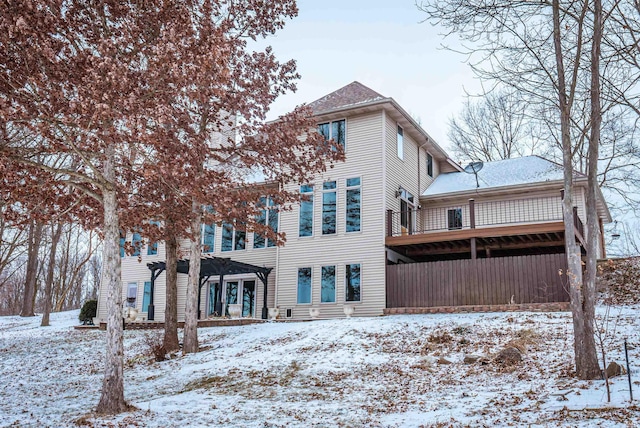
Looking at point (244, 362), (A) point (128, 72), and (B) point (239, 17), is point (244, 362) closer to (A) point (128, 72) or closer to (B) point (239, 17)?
(A) point (128, 72)

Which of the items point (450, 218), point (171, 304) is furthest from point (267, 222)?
point (171, 304)

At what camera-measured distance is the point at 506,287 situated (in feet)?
51.8

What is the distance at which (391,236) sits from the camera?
1817cm

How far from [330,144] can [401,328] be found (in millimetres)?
4997

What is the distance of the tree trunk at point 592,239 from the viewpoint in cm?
816

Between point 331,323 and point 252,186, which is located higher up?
point 252,186

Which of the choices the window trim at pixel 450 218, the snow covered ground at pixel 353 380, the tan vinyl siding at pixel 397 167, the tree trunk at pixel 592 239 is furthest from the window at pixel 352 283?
the tree trunk at pixel 592 239

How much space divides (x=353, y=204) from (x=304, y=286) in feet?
10.9

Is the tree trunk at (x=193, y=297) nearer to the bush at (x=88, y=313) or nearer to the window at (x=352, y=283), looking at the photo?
the window at (x=352, y=283)

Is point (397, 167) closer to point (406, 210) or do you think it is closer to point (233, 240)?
point (406, 210)

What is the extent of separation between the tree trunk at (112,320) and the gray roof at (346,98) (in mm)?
11599

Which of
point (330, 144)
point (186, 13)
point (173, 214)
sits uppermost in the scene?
point (186, 13)

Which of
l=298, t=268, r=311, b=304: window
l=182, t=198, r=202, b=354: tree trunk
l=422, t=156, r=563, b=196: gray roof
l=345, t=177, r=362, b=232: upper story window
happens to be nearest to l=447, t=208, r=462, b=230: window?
l=422, t=156, r=563, b=196: gray roof

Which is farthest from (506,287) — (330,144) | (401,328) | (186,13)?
(186,13)
